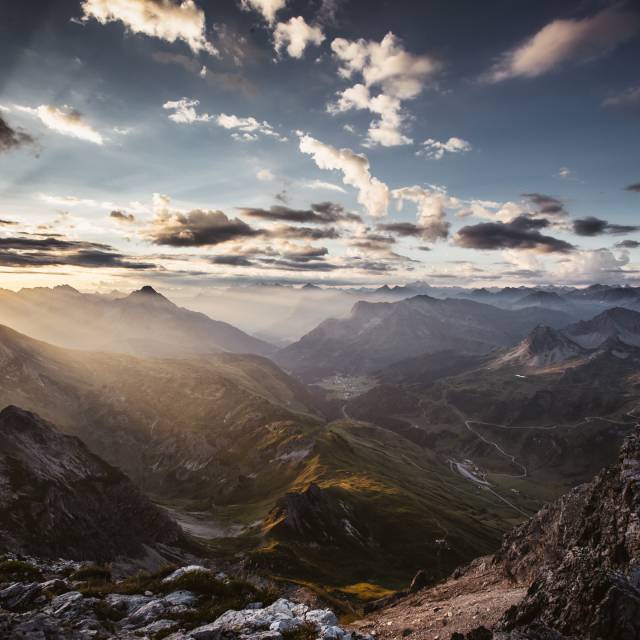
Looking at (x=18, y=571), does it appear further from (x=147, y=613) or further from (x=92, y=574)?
(x=147, y=613)

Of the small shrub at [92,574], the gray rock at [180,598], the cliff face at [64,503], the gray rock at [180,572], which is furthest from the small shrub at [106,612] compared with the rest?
the cliff face at [64,503]

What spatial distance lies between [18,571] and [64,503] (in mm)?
73768

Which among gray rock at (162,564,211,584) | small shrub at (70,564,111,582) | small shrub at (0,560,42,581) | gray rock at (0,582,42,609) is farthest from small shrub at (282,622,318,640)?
small shrub at (0,560,42,581)

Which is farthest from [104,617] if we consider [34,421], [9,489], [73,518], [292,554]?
[34,421]

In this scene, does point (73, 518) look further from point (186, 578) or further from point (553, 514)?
point (553, 514)

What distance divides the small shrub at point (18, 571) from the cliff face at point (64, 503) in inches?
1973

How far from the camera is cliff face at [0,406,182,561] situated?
7881cm

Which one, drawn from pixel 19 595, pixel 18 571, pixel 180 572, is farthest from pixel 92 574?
pixel 19 595

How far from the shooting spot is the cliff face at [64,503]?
78812 mm

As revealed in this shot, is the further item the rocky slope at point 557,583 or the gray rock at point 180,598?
the gray rock at point 180,598

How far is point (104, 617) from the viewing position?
79.7ft

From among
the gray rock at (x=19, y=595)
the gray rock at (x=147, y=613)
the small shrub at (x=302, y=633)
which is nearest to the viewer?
the small shrub at (x=302, y=633)

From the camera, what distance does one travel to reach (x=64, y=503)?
91.5 m

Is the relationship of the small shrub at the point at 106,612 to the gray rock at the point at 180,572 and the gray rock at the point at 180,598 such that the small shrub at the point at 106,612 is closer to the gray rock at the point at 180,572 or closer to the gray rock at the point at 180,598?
the gray rock at the point at 180,598
